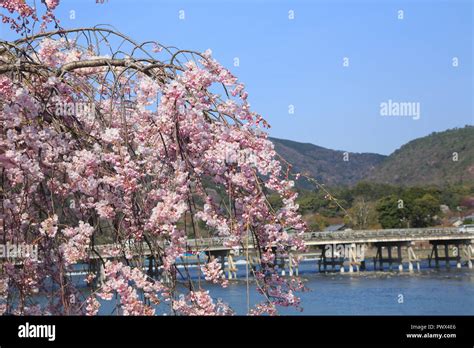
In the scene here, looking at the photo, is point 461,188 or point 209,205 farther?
point 461,188

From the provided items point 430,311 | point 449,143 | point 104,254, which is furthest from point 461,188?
point 104,254

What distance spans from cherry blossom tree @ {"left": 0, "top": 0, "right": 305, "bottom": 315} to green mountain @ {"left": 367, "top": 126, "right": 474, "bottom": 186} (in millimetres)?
83503

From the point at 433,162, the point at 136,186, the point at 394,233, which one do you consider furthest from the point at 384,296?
the point at 433,162

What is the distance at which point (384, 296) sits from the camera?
2861 cm

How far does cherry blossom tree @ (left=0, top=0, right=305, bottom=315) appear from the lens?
2.98 meters

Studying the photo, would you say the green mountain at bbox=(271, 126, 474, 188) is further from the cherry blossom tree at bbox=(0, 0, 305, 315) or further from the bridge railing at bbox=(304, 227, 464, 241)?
the cherry blossom tree at bbox=(0, 0, 305, 315)

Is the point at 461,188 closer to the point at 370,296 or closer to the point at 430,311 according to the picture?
the point at 370,296

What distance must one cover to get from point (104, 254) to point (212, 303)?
59 cm

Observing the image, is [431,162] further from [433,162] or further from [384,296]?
[384,296]

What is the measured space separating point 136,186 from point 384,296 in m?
26.7

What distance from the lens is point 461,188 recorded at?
2913 inches

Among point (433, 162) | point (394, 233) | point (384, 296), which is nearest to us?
point (384, 296)

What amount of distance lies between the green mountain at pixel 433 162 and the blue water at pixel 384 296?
50.2 meters
